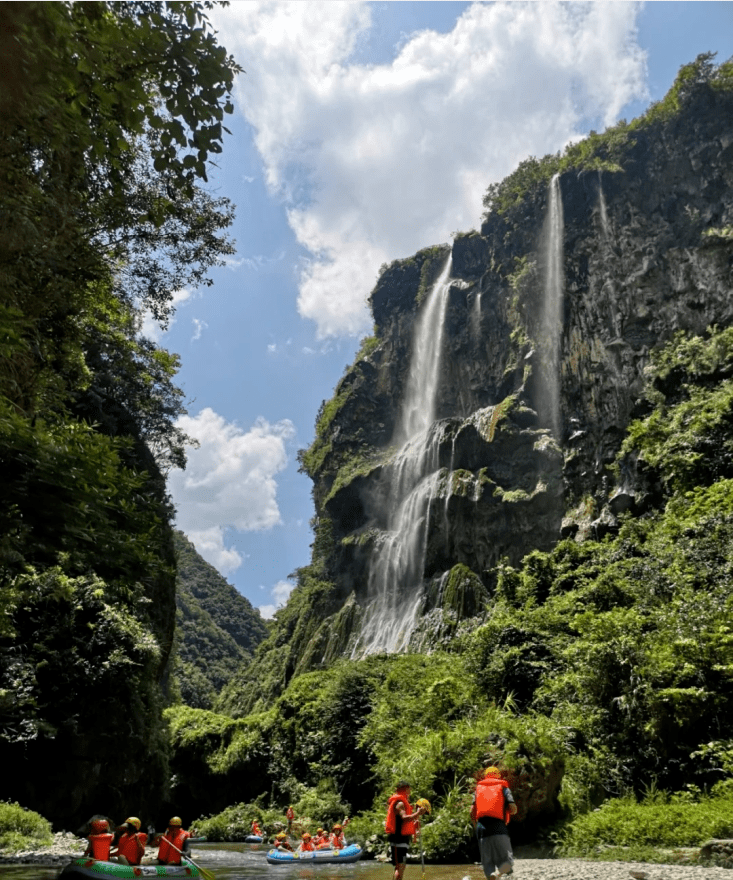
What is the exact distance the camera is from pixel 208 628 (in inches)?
3602

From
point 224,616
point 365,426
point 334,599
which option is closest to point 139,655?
point 334,599

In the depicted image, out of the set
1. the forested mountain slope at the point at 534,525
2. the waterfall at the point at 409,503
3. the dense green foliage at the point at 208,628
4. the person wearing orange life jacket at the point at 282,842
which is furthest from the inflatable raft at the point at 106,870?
the dense green foliage at the point at 208,628

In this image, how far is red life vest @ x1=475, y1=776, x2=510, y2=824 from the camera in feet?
20.3

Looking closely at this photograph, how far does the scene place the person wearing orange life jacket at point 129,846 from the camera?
8.55 m

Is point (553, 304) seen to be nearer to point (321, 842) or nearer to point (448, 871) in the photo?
point (321, 842)

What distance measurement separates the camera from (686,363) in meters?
31.7

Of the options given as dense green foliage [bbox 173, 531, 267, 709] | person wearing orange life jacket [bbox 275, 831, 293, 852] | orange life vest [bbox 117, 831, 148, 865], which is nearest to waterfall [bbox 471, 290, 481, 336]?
dense green foliage [bbox 173, 531, 267, 709]

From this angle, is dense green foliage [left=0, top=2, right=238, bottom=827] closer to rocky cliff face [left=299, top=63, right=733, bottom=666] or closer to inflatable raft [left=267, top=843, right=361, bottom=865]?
inflatable raft [left=267, top=843, right=361, bottom=865]

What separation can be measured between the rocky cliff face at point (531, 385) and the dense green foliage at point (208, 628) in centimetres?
2759

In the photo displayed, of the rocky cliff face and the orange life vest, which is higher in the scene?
the rocky cliff face

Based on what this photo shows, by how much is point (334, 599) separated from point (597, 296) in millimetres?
29747

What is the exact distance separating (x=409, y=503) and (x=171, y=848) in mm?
38877

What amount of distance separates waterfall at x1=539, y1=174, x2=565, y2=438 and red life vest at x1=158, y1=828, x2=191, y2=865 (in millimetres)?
36253

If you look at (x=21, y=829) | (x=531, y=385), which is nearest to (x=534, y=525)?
(x=531, y=385)
